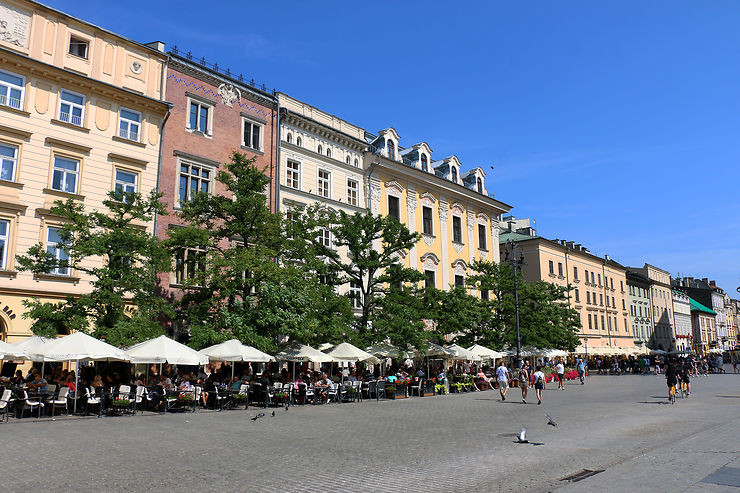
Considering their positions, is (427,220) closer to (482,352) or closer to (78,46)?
(482,352)

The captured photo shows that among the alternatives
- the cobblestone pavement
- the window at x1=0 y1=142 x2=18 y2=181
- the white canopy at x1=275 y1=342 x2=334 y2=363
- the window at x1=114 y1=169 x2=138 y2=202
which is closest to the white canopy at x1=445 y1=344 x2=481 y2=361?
the white canopy at x1=275 y1=342 x2=334 y2=363

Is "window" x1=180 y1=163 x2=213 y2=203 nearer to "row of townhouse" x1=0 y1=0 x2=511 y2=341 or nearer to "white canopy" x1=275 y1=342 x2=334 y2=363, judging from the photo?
"row of townhouse" x1=0 y1=0 x2=511 y2=341

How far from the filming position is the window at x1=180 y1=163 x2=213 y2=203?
95.7 feet

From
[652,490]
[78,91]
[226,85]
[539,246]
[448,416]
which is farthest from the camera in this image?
[539,246]

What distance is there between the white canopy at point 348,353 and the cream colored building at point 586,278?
33.8 meters

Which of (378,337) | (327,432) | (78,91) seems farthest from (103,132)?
(327,432)

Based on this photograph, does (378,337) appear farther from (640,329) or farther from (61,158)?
(640,329)

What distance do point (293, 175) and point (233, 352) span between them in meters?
16.0

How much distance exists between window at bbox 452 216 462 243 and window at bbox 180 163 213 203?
22.2 m

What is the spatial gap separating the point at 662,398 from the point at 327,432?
1785 centimetres

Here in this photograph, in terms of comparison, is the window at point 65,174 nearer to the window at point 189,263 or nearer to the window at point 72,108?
the window at point 72,108

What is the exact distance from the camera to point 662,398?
83.2 feet

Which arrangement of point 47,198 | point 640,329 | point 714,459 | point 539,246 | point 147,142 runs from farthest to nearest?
point 640,329 < point 539,246 < point 147,142 < point 47,198 < point 714,459

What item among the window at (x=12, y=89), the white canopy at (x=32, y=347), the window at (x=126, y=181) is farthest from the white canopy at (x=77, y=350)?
the window at (x=12, y=89)
